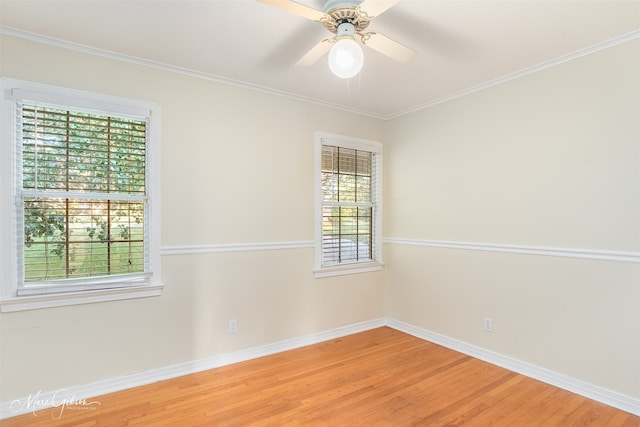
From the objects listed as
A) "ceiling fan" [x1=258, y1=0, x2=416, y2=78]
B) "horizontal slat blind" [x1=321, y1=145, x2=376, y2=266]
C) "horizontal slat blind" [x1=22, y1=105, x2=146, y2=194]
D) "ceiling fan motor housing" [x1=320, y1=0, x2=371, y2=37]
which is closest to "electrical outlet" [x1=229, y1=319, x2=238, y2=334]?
"horizontal slat blind" [x1=321, y1=145, x2=376, y2=266]

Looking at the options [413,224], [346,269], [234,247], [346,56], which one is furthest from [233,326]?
[346,56]

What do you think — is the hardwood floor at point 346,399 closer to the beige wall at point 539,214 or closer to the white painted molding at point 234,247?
the beige wall at point 539,214

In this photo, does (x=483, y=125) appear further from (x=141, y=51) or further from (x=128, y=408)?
(x=128, y=408)

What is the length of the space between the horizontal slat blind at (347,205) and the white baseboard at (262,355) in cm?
86

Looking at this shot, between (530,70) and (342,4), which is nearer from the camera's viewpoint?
(342,4)

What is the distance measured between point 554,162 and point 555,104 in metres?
0.46

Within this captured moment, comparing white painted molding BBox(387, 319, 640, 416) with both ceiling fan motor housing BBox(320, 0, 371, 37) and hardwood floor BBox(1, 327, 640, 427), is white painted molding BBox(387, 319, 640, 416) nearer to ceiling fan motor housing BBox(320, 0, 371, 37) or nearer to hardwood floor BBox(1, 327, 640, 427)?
hardwood floor BBox(1, 327, 640, 427)

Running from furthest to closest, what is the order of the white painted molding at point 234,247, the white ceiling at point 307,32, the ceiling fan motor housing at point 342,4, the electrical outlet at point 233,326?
the electrical outlet at point 233,326 → the white painted molding at point 234,247 → the white ceiling at point 307,32 → the ceiling fan motor housing at point 342,4

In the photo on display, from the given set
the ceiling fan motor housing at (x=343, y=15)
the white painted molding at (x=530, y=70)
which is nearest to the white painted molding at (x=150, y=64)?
the white painted molding at (x=530, y=70)

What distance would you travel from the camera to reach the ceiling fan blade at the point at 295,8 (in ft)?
4.92

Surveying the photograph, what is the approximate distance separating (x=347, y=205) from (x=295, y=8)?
2.35 meters

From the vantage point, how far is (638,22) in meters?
2.04

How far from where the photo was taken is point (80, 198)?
2332mm

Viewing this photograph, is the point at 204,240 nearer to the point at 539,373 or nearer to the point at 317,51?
the point at 317,51
